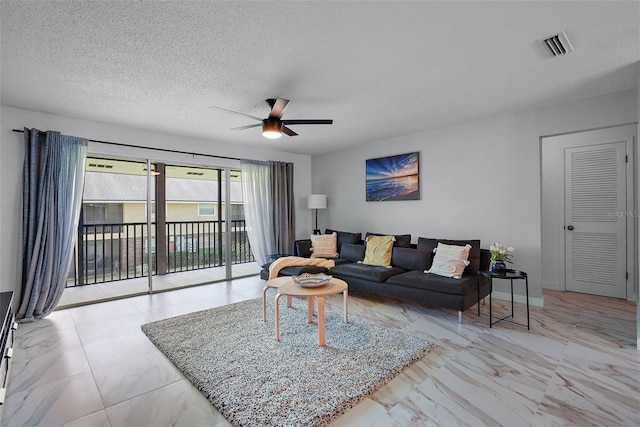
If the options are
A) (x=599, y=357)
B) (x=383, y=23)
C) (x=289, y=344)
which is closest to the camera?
(x=383, y=23)

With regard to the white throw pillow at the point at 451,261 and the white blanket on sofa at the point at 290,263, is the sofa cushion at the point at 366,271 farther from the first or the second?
the white throw pillow at the point at 451,261

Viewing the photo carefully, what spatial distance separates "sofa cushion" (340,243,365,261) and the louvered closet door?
2970 mm

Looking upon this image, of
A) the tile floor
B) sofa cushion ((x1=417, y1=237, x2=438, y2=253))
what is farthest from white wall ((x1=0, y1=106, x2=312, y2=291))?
sofa cushion ((x1=417, y1=237, x2=438, y2=253))

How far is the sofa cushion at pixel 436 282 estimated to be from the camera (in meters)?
3.15

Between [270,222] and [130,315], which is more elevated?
[270,222]

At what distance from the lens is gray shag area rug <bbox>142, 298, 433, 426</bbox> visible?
5.95ft

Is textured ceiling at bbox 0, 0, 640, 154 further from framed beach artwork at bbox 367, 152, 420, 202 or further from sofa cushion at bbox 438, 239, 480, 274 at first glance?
sofa cushion at bbox 438, 239, 480, 274

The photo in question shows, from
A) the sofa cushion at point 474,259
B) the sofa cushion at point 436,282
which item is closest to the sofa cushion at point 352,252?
the sofa cushion at point 436,282

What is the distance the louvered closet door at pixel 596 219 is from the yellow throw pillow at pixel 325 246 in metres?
3.42

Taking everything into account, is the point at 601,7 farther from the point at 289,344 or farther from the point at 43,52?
the point at 43,52

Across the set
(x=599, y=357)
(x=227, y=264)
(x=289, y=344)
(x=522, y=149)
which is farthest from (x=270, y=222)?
(x=599, y=357)

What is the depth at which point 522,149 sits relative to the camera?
371 cm

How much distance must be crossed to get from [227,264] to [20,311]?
2.60m

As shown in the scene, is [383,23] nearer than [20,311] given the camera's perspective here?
Yes
